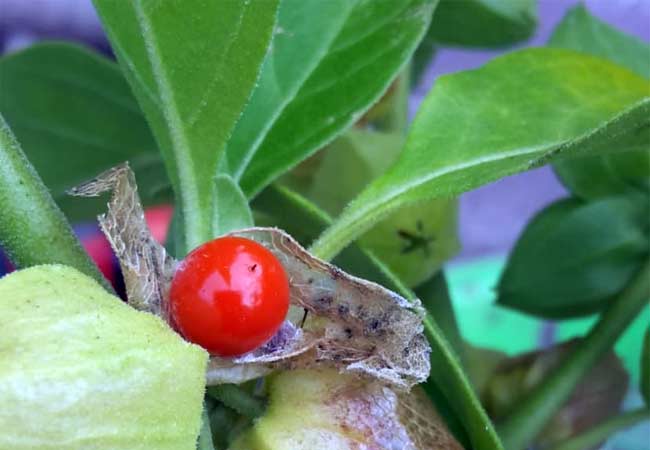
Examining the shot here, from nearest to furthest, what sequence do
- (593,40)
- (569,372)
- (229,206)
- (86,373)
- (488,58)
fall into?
1. (86,373)
2. (229,206)
3. (569,372)
4. (593,40)
5. (488,58)

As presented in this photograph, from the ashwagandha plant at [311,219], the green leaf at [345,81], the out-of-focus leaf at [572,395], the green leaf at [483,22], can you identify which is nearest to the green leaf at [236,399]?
the ashwagandha plant at [311,219]

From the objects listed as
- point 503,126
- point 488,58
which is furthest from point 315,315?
point 488,58

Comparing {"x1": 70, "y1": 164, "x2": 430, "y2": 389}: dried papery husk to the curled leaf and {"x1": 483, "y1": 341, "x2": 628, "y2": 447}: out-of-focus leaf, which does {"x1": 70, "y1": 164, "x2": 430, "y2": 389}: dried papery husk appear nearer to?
the curled leaf

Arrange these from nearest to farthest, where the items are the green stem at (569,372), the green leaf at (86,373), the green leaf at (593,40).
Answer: the green leaf at (86,373) < the green stem at (569,372) < the green leaf at (593,40)

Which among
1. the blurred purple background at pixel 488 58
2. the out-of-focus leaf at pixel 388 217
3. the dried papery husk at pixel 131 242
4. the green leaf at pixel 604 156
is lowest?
the blurred purple background at pixel 488 58

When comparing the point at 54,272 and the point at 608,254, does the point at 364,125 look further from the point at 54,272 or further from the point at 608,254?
the point at 54,272

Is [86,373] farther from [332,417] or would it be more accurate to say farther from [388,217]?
[388,217]

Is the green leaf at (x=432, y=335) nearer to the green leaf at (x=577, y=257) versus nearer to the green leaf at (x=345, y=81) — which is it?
the green leaf at (x=345, y=81)
